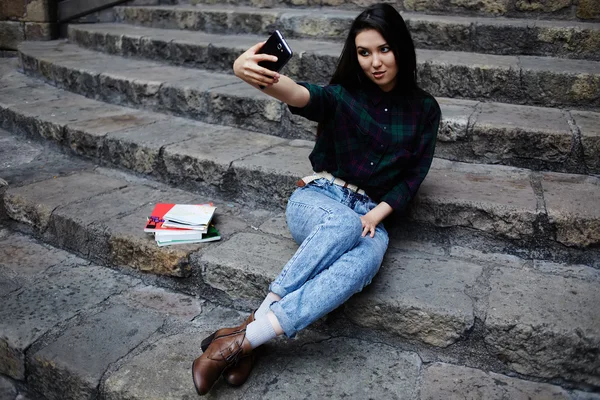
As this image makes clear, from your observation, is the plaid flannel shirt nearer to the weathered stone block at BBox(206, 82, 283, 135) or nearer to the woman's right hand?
the woman's right hand

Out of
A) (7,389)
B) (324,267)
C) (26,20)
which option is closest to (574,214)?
(324,267)

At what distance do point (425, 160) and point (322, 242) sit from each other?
595 millimetres

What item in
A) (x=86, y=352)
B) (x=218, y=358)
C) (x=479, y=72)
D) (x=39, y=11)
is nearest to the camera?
(x=218, y=358)

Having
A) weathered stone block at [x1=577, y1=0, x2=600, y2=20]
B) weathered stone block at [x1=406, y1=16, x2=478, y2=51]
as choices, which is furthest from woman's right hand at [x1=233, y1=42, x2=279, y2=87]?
weathered stone block at [x1=577, y1=0, x2=600, y2=20]

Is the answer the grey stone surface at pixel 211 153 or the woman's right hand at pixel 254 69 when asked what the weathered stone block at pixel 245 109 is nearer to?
the grey stone surface at pixel 211 153

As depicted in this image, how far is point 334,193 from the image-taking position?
2160 millimetres

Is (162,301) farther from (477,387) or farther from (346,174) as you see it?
(477,387)

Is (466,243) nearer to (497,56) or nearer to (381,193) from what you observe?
(381,193)

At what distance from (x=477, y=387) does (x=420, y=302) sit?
0.32m

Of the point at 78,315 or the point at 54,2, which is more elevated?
the point at 54,2

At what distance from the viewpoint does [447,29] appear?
3.59m

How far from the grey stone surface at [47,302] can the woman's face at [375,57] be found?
4.47ft

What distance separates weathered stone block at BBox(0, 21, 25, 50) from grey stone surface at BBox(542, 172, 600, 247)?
→ 18.2ft

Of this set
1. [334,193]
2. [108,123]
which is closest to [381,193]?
[334,193]
